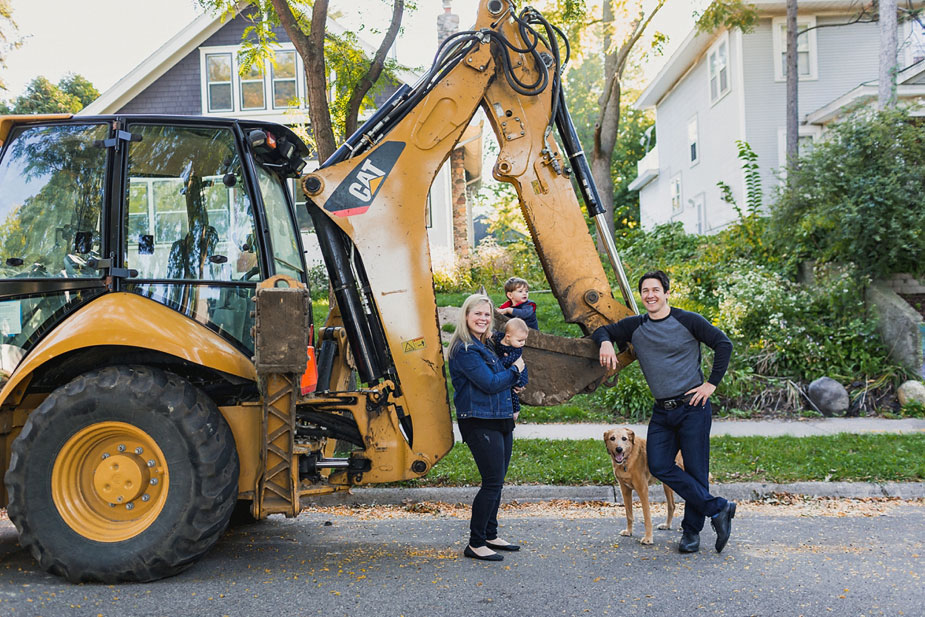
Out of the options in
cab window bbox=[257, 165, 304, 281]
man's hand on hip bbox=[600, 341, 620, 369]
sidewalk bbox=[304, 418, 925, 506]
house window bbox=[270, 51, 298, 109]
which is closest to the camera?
man's hand on hip bbox=[600, 341, 620, 369]

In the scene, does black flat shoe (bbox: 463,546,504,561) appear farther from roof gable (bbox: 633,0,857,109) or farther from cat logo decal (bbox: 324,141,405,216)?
roof gable (bbox: 633,0,857,109)

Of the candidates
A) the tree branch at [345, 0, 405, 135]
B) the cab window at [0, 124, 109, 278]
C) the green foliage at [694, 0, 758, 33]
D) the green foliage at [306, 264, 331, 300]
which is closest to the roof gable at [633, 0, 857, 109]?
the green foliage at [694, 0, 758, 33]

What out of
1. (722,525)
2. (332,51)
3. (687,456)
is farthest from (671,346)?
(332,51)

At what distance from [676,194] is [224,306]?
23580mm

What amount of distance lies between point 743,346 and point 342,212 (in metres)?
8.22

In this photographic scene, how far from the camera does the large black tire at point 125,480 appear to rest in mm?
4656

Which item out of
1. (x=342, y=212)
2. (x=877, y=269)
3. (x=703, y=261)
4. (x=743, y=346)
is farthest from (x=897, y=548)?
(x=703, y=261)

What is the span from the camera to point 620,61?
19688 mm

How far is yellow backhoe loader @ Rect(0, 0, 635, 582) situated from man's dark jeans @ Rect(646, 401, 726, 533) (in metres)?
0.61

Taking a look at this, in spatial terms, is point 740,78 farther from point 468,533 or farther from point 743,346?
point 468,533

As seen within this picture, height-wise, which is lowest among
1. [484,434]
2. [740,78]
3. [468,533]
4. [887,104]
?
[468,533]

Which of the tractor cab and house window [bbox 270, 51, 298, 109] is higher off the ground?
house window [bbox 270, 51, 298, 109]

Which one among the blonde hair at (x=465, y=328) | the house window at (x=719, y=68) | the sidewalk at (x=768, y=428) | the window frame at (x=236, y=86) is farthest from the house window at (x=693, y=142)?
the blonde hair at (x=465, y=328)

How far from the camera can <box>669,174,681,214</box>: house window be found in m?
26.5
